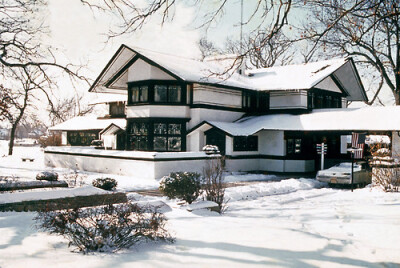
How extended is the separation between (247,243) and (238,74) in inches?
1008

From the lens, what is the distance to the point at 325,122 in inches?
1009

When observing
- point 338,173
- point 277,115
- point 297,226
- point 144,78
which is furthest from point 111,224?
point 277,115

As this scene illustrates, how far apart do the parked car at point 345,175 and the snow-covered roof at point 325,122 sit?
3.04m

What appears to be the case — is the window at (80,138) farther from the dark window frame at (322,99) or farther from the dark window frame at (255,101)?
the dark window frame at (322,99)

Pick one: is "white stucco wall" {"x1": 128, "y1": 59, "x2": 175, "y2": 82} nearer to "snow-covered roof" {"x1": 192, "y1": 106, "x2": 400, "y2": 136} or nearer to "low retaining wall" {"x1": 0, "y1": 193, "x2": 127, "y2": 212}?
"snow-covered roof" {"x1": 192, "y1": 106, "x2": 400, "y2": 136}

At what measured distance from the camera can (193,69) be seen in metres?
27.6

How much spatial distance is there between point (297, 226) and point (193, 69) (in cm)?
1924

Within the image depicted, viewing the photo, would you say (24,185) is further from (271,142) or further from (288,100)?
(288,100)

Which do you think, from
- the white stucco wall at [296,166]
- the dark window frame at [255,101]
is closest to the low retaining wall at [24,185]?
the white stucco wall at [296,166]

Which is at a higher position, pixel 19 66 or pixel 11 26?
pixel 11 26

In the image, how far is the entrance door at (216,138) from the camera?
26086mm

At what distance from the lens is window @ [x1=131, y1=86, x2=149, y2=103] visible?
2697cm

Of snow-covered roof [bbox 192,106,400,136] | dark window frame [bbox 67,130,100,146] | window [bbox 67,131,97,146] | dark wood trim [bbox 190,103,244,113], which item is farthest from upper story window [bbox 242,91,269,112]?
window [bbox 67,131,97,146]

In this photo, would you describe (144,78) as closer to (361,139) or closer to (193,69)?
(193,69)
